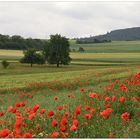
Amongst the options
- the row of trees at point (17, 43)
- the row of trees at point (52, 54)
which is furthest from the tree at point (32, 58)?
the row of trees at point (17, 43)

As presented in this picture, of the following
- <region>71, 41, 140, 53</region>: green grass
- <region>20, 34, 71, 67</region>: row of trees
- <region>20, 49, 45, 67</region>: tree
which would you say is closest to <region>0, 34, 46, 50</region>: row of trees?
<region>71, 41, 140, 53</region>: green grass

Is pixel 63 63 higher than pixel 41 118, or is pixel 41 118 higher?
pixel 41 118

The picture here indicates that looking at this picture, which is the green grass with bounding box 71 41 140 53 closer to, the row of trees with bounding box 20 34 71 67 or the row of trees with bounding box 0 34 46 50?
the row of trees with bounding box 0 34 46 50

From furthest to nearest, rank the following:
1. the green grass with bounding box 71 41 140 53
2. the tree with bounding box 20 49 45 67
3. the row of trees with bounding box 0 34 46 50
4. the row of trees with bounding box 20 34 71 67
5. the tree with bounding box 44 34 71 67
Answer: the row of trees with bounding box 0 34 46 50
the green grass with bounding box 71 41 140 53
the tree with bounding box 20 49 45 67
the row of trees with bounding box 20 34 71 67
the tree with bounding box 44 34 71 67

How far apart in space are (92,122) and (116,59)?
327 feet

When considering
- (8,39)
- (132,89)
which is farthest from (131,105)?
(8,39)

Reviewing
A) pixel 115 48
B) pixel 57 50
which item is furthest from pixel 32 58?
pixel 115 48

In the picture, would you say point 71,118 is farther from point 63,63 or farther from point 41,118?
point 63,63

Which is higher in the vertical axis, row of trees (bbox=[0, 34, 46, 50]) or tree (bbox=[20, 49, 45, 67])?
row of trees (bbox=[0, 34, 46, 50])

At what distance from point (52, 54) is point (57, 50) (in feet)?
5.35

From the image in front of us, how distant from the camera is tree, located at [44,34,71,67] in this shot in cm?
9900

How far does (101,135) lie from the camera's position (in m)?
5.75

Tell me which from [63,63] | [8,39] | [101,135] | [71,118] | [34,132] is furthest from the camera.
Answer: [8,39]

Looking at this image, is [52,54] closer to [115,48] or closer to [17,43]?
[17,43]
